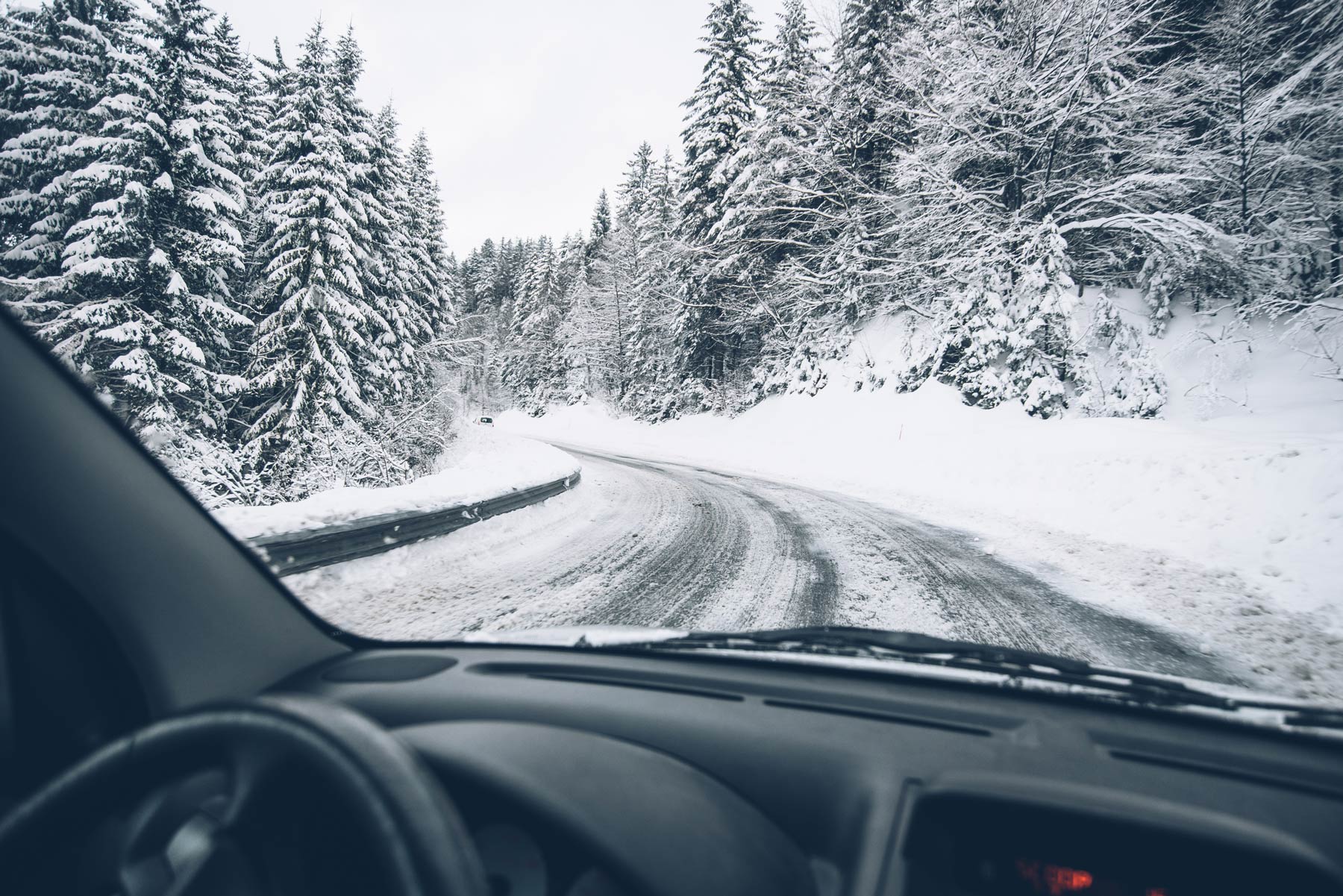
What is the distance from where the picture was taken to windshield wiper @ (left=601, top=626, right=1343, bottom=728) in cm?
148

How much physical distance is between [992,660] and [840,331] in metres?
21.1

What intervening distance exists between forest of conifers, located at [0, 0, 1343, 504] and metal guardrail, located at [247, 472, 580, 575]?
127 inches

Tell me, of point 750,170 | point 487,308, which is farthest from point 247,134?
point 487,308

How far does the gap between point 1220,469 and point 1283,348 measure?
8713 millimetres

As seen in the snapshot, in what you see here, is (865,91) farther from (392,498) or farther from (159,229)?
(159,229)

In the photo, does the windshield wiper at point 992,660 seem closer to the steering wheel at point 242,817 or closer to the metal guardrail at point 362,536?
the steering wheel at point 242,817

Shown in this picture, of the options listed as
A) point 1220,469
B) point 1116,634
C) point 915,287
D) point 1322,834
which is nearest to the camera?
point 1322,834

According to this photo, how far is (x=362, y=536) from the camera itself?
5.19 m

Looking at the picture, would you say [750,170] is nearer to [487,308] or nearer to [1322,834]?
[1322,834]

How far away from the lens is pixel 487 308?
64312 mm

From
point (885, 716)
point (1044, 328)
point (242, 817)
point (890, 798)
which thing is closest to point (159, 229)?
point (242, 817)

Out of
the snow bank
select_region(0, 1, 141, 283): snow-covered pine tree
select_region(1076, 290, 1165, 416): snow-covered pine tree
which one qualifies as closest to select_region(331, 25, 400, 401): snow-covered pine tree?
select_region(0, 1, 141, 283): snow-covered pine tree

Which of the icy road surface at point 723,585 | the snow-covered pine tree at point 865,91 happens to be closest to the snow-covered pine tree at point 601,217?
the snow-covered pine tree at point 865,91

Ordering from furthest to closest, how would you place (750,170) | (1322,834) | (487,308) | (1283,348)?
(487,308) → (750,170) → (1283,348) → (1322,834)
